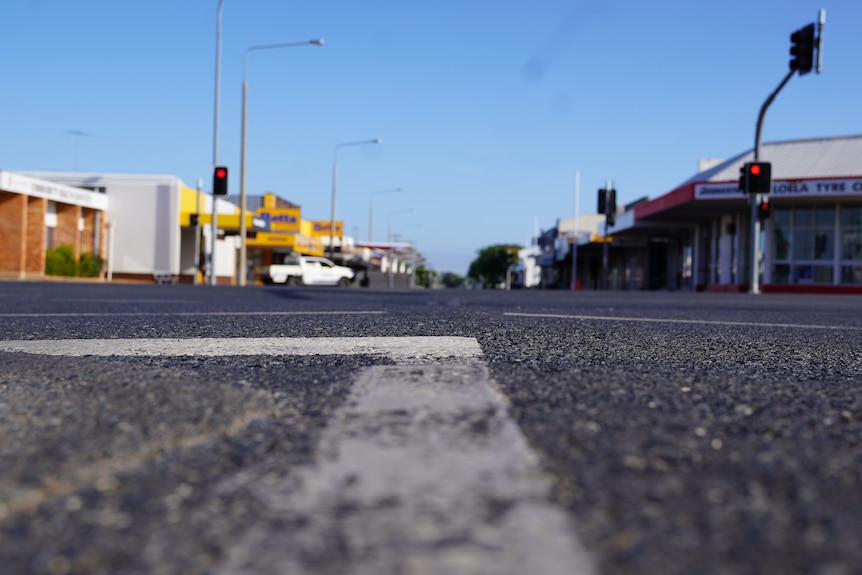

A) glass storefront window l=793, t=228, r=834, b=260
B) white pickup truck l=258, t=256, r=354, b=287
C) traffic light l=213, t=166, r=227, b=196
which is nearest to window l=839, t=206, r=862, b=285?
glass storefront window l=793, t=228, r=834, b=260

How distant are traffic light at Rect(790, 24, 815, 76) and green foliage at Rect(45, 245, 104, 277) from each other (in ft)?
91.8

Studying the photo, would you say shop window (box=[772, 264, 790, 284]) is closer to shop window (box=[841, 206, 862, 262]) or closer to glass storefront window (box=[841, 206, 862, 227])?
shop window (box=[841, 206, 862, 262])

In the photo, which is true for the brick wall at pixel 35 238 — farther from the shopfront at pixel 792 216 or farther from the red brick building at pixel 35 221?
the shopfront at pixel 792 216

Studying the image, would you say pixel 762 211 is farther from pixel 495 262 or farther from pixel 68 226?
pixel 495 262

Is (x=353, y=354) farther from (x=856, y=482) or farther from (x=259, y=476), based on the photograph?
(x=856, y=482)

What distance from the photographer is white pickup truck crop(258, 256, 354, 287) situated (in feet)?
137

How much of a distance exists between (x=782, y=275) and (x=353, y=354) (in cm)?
3199

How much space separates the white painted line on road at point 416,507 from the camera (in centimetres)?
114

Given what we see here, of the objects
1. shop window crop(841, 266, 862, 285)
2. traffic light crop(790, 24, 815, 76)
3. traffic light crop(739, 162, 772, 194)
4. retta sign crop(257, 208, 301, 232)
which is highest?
traffic light crop(790, 24, 815, 76)

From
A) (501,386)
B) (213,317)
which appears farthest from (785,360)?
(213,317)

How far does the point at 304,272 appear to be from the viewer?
4184 cm

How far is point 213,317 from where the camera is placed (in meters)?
6.11

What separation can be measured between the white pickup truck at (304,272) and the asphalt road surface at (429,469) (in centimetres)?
3904

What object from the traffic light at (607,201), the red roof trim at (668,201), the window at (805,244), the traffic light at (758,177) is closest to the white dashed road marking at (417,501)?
the traffic light at (758,177)
